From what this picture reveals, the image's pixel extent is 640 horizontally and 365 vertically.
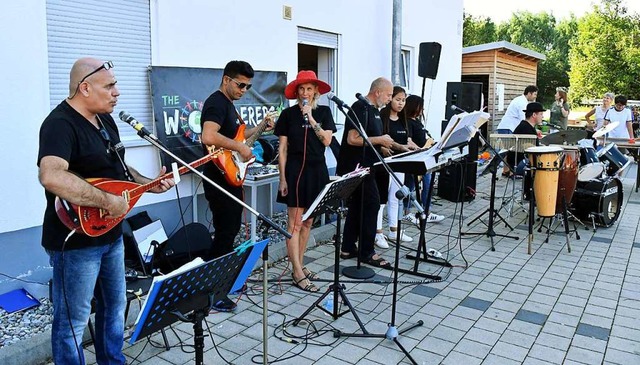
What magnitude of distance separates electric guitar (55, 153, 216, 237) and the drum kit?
4267mm

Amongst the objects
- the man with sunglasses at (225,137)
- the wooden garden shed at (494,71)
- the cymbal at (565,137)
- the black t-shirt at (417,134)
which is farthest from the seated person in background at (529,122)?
the wooden garden shed at (494,71)

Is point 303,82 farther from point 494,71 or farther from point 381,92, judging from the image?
point 494,71

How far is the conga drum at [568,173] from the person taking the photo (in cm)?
574

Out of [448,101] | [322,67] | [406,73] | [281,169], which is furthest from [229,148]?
[406,73]

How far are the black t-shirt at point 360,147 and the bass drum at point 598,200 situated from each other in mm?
3186

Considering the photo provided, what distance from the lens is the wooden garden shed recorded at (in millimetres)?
13906

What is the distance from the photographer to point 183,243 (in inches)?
177

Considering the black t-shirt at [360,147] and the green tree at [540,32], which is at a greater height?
the green tree at [540,32]

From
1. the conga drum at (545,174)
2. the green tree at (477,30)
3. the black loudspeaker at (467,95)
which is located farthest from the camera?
the green tree at (477,30)

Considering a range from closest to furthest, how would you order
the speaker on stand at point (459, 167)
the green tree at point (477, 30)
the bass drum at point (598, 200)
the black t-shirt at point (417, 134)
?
the black t-shirt at point (417, 134) < the bass drum at point (598, 200) < the speaker on stand at point (459, 167) < the green tree at point (477, 30)

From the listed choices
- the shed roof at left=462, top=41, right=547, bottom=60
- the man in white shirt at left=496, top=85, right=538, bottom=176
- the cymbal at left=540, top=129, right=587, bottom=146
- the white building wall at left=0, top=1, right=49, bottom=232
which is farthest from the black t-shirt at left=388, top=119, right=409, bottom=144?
the shed roof at left=462, top=41, right=547, bottom=60

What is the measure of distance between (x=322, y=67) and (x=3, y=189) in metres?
4.89

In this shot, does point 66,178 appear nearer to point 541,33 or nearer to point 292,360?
point 292,360

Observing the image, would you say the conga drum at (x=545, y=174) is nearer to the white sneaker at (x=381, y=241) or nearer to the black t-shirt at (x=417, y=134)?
the black t-shirt at (x=417, y=134)
